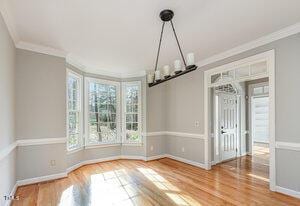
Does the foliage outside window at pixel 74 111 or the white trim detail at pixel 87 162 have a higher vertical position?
the foliage outside window at pixel 74 111

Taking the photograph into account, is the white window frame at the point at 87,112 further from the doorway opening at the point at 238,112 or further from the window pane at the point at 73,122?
the doorway opening at the point at 238,112

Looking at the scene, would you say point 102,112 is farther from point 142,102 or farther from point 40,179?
point 40,179

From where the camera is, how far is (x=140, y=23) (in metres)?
2.57

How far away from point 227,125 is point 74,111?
14.3 ft

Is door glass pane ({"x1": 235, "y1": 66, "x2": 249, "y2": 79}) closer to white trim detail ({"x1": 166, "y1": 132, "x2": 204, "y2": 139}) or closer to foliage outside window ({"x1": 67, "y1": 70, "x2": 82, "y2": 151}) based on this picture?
white trim detail ({"x1": 166, "y1": 132, "x2": 204, "y2": 139})

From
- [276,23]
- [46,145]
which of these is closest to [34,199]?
[46,145]

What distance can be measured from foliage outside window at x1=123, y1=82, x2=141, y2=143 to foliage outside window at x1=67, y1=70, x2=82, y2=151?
1.36m

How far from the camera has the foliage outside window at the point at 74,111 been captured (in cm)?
416

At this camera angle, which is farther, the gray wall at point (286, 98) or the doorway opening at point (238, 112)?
the doorway opening at point (238, 112)

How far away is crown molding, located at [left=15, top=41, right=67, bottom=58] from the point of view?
3.25 meters

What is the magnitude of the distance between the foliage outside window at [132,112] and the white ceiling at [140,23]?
5.80 feet

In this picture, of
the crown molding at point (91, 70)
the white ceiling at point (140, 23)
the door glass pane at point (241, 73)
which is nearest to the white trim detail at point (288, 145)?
the door glass pane at point (241, 73)

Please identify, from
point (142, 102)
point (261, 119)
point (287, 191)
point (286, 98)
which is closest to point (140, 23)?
point (286, 98)

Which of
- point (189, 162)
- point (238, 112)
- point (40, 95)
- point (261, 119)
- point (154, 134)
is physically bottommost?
point (189, 162)
